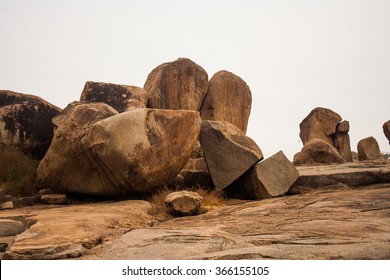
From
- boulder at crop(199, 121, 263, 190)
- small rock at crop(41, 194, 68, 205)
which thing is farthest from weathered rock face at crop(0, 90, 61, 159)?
boulder at crop(199, 121, 263, 190)

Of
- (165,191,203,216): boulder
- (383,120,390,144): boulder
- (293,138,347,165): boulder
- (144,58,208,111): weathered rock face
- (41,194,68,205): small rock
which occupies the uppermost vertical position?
(144,58,208,111): weathered rock face

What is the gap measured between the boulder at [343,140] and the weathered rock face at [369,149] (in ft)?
7.13

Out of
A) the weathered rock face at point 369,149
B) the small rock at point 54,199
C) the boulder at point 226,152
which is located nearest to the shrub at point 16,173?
the small rock at point 54,199

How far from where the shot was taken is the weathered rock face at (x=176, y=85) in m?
11.5

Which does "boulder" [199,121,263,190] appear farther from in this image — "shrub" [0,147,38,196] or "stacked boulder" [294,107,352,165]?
"stacked boulder" [294,107,352,165]

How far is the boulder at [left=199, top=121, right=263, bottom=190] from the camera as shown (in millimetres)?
6812

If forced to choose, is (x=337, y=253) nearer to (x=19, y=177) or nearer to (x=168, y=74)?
(x=19, y=177)

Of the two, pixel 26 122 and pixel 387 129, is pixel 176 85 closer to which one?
pixel 26 122

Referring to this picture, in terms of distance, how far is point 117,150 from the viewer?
18.0 feet

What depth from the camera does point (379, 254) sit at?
2.12 m

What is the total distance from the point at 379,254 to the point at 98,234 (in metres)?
2.40

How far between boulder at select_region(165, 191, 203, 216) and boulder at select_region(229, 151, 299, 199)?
1948 mm

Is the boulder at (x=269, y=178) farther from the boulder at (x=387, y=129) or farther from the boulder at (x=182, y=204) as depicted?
the boulder at (x=387, y=129)
